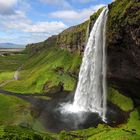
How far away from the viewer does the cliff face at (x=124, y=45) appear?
6419cm

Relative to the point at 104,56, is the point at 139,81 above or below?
below

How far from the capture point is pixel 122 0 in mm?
74000

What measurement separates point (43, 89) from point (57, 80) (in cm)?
656

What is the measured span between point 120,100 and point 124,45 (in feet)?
54.1

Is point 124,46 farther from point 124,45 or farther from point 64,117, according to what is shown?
point 64,117

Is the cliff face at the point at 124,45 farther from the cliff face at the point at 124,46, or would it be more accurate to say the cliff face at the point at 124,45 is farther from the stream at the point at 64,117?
the stream at the point at 64,117

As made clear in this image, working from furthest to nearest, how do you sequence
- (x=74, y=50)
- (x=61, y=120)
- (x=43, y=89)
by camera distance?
(x=74, y=50) → (x=43, y=89) → (x=61, y=120)

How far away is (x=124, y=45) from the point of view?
2788 inches

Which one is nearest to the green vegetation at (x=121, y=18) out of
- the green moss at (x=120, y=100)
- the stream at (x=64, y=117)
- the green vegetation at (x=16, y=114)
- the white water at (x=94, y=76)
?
the white water at (x=94, y=76)

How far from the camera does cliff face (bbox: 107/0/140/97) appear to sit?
64.2 meters

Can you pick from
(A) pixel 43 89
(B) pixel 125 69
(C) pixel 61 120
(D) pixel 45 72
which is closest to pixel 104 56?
(B) pixel 125 69

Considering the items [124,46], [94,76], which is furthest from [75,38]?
[124,46]

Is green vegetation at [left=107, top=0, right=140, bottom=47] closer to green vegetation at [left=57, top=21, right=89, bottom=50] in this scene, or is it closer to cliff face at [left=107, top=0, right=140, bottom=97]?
cliff face at [left=107, top=0, right=140, bottom=97]

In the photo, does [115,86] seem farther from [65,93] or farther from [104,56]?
[65,93]
